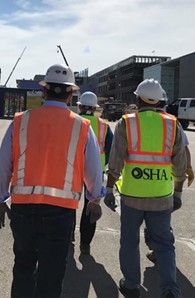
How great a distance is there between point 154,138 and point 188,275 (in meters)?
1.72

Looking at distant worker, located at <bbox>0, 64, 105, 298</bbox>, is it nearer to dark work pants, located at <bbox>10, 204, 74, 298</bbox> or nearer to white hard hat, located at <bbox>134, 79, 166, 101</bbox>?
dark work pants, located at <bbox>10, 204, 74, 298</bbox>

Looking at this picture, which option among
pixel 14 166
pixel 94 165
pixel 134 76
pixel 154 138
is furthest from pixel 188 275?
pixel 134 76

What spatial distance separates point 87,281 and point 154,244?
0.94 m

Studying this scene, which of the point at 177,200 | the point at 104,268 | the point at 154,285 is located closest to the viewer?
Answer: the point at 177,200

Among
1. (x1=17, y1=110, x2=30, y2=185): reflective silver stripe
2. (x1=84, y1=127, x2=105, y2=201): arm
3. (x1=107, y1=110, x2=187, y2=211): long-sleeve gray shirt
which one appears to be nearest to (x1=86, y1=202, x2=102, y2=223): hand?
(x1=84, y1=127, x2=105, y2=201): arm

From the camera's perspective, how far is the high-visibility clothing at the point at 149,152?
4.09 meters

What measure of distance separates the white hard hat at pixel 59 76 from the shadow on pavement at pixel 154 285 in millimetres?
2164

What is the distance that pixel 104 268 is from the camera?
16.8 feet

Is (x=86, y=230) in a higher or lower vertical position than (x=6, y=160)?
lower

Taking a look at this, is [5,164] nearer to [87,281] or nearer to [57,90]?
[57,90]

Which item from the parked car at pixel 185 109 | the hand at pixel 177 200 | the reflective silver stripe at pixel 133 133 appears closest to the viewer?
the reflective silver stripe at pixel 133 133

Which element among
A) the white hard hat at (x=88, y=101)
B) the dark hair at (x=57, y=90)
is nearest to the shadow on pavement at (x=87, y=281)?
the white hard hat at (x=88, y=101)

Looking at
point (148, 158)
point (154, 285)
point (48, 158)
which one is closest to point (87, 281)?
point (154, 285)

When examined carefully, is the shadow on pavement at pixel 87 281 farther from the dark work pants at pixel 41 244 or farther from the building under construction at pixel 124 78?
the building under construction at pixel 124 78
